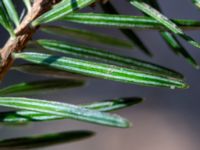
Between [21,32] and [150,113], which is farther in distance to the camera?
[150,113]

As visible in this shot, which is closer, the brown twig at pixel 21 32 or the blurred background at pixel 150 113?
the brown twig at pixel 21 32

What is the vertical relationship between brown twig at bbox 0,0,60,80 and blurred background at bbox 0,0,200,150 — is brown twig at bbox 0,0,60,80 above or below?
above

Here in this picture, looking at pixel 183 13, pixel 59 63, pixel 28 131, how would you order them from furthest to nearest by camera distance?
1. pixel 183 13
2. pixel 28 131
3. pixel 59 63

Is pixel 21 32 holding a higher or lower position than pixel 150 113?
higher

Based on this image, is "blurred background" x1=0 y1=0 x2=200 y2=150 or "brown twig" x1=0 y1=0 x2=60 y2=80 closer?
"brown twig" x1=0 y1=0 x2=60 y2=80

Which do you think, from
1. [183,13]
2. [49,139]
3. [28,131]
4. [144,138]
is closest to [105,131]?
[144,138]

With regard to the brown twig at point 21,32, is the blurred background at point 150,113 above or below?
below

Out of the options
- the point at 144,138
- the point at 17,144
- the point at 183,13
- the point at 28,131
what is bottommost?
the point at 144,138

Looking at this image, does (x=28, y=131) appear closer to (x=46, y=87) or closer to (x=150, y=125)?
(x=150, y=125)
